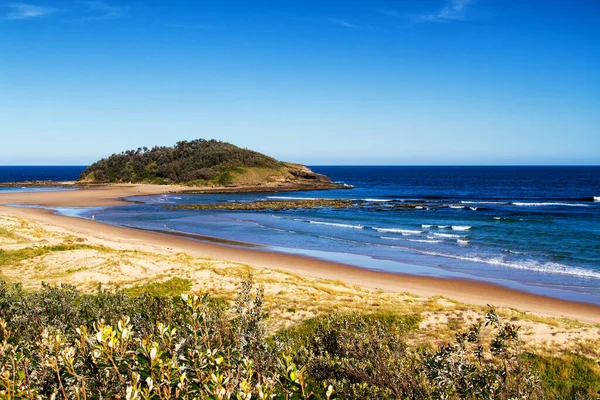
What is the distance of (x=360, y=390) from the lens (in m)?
5.49

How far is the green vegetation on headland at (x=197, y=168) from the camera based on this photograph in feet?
362

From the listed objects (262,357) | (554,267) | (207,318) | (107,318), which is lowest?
(554,267)

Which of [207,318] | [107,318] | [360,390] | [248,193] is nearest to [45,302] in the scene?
[107,318]

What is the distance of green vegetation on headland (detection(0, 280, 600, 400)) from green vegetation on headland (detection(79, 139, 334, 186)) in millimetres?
99934

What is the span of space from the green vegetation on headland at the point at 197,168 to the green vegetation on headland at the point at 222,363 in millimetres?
99934

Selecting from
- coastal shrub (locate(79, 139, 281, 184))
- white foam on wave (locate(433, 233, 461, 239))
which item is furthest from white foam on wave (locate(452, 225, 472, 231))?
coastal shrub (locate(79, 139, 281, 184))

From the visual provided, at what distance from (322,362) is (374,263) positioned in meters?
23.9

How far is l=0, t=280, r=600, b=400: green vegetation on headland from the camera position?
3.99 meters

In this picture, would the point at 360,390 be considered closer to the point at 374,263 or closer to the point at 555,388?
the point at 555,388

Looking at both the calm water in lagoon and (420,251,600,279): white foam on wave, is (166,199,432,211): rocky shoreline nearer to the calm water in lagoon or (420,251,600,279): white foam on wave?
the calm water in lagoon

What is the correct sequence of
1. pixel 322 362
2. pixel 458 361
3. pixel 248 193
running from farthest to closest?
pixel 248 193, pixel 322 362, pixel 458 361

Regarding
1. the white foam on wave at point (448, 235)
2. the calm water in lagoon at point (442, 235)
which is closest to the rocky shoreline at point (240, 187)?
the calm water in lagoon at point (442, 235)

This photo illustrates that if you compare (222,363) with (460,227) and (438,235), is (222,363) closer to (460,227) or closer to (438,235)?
(438,235)

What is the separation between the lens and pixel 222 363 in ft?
16.5
